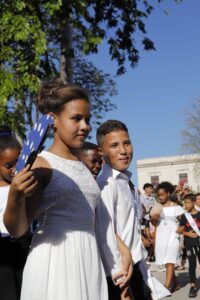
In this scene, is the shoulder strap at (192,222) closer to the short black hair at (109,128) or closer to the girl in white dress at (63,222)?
the short black hair at (109,128)

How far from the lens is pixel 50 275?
2.44 m

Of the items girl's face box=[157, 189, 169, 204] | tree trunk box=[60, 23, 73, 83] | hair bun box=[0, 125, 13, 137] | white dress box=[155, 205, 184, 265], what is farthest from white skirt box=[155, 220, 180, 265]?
hair bun box=[0, 125, 13, 137]

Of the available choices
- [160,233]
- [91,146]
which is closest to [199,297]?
[160,233]

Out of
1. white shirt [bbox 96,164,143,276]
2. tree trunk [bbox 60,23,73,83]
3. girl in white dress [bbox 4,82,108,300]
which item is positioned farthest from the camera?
Answer: tree trunk [bbox 60,23,73,83]

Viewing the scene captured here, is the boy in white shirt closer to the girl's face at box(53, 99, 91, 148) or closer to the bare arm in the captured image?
the girl's face at box(53, 99, 91, 148)

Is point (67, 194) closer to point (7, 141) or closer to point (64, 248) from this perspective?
point (64, 248)

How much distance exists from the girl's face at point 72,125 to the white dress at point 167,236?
249 inches

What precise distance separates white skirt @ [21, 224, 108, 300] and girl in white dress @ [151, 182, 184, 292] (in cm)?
630

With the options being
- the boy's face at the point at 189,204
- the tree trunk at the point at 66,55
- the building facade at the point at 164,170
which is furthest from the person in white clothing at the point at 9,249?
the building facade at the point at 164,170

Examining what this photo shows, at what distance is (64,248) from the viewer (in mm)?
2455

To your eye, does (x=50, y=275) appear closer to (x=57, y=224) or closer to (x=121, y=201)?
(x=57, y=224)

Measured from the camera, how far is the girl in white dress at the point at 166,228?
875 cm

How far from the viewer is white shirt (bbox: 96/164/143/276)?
9.59 ft

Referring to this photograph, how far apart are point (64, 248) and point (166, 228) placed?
6.68m
